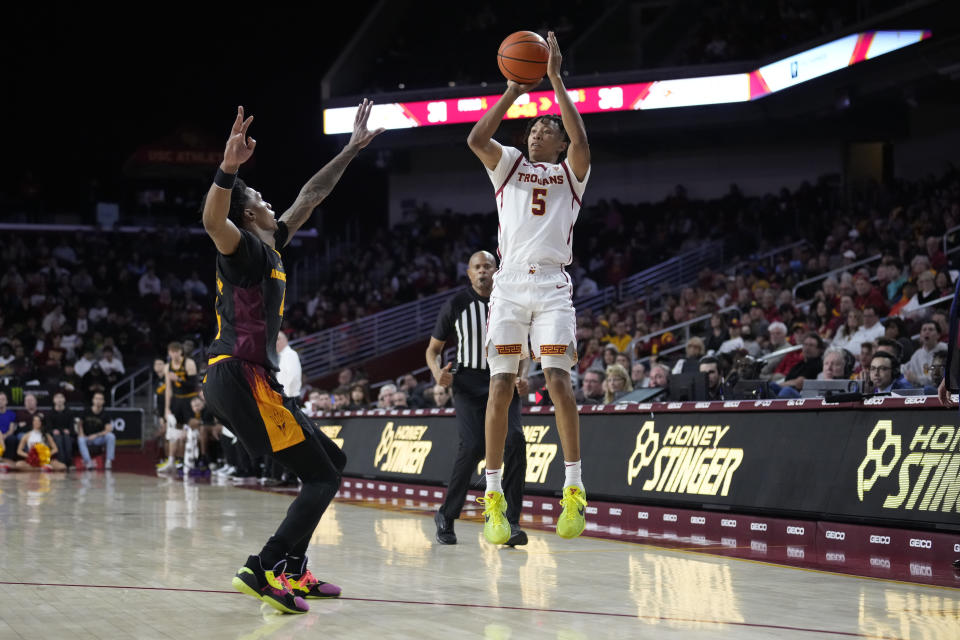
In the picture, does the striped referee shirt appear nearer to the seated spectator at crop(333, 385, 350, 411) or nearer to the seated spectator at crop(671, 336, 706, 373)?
the seated spectator at crop(671, 336, 706, 373)

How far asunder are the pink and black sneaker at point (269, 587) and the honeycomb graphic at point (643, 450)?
15.5 ft

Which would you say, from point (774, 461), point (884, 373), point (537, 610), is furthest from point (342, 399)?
point (537, 610)

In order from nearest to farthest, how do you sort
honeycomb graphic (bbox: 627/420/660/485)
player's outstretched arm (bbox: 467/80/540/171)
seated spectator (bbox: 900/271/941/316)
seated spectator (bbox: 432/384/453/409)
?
player's outstretched arm (bbox: 467/80/540/171) → honeycomb graphic (bbox: 627/420/660/485) → seated spectator (bbox: 900/271/941/316) → seated spectator (bbox: 432/384/453/409)

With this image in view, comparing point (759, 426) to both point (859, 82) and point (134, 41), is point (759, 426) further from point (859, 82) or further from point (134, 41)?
point (134, 41)

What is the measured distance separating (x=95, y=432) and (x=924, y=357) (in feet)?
51.6

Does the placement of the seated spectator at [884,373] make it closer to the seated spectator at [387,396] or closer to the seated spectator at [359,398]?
the seated spectator at [387,396]

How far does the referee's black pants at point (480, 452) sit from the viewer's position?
789cm

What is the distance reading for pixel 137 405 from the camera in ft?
86.1

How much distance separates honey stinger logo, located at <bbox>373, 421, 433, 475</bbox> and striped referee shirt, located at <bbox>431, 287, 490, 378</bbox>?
160 inches

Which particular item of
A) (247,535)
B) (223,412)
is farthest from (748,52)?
(223,412)

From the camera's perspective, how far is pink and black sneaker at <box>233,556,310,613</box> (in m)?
4.81

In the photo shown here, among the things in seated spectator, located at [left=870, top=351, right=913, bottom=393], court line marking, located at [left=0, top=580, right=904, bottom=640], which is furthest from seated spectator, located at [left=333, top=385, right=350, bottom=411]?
court line marking, located at [left=0, top=580, right=904, bottom=640]

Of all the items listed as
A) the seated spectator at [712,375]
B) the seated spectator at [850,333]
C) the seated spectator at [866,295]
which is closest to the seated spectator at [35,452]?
the seated spectator at [712,375]

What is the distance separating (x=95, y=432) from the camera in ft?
68.0
